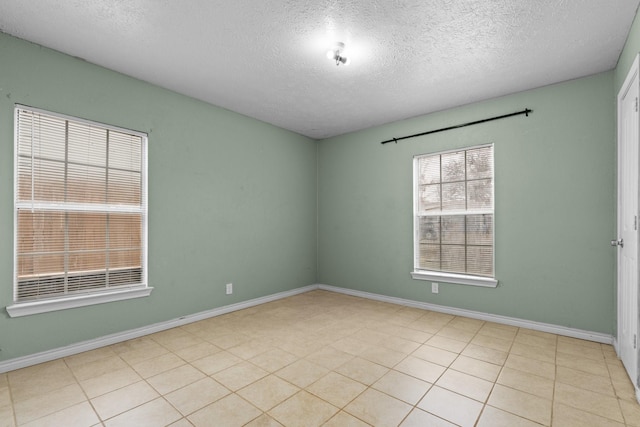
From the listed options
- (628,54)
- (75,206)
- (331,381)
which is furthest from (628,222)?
(75,206)

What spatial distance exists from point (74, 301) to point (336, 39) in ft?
10.3

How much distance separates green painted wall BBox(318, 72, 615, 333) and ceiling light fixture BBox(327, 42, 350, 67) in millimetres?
1911

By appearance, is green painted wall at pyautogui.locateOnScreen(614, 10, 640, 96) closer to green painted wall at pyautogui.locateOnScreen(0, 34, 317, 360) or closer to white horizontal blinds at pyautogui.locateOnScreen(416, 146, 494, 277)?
white horizontal blinds at pyautogui.locateOnScreen(416, 146, 494, 277)

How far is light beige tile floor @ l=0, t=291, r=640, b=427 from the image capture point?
5.99 feet

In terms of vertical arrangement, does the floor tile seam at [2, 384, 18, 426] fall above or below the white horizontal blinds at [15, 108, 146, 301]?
below

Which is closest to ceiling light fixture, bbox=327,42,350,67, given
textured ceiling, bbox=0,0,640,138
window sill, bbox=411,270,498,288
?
textured ceiling, bbox=0,0,640,138

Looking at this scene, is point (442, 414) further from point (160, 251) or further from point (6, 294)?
point (6, 294)

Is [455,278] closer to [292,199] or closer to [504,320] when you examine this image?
[504,320]

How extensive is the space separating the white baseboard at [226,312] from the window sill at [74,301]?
0.34 metres

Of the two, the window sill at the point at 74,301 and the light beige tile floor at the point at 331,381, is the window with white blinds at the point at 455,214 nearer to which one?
the light beige tile floor at the point at 331,381

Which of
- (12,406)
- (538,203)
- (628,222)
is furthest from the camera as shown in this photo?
(538,203)

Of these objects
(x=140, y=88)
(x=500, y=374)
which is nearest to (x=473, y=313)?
(x=500, y=374)

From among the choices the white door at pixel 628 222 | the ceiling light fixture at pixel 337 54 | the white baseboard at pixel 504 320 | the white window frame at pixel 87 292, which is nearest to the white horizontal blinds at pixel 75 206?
the white window frame at pixel 87 292

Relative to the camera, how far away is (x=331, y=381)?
7.33ft
